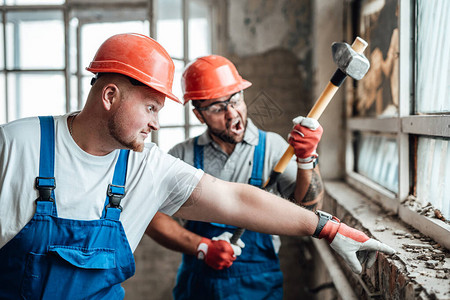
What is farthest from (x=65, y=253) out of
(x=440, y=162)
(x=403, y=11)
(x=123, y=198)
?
(x=403, y=11)

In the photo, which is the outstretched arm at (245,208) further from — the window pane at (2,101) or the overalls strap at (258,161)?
the window pane at (2,101)

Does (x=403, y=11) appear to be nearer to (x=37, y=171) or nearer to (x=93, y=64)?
(x=93, y=64)

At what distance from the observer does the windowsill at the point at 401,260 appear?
1081mm

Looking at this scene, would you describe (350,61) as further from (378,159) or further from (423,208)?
(378,159)

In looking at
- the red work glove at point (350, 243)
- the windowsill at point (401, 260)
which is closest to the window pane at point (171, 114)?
the windowsill at point (401, 260)

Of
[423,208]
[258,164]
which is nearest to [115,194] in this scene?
[258,164]

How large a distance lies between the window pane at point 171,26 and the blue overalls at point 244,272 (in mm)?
1337

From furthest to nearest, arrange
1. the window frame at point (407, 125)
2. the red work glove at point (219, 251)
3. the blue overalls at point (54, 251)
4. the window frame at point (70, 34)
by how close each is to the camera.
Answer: the window frame at point (70, 34) → the red work glove at point (219, 251) → the window frame at point (407, 125) → the blue overalls at point (54, 251)

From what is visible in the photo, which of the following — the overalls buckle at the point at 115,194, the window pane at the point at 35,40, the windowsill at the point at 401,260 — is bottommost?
the windowsill at the point at 401,260

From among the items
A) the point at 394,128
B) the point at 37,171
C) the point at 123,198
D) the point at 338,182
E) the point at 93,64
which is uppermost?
the point at 93,64

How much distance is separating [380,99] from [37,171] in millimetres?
1753

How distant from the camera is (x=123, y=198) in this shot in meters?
1.41

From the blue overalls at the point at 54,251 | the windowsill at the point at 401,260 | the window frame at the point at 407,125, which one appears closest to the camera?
the windowsill at the point at 401,260

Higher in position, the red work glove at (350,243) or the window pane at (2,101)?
the window pane at (2,101)
